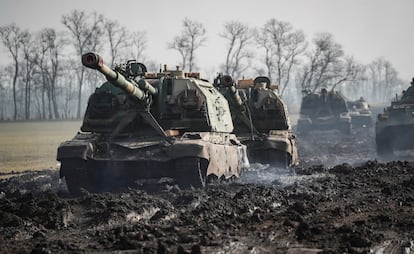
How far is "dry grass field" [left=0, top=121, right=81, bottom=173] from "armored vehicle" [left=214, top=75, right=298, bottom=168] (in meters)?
7.82

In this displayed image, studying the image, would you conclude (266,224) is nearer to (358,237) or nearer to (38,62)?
(358,237)

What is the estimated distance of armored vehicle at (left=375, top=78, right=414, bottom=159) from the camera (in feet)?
84.4

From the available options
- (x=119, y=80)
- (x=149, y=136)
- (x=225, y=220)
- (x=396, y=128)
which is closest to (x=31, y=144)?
(x=396, y=128)

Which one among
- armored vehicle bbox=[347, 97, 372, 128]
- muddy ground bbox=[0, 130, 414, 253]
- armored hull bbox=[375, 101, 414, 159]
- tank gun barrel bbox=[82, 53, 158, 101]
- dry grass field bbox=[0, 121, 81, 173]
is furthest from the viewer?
armored vehicle bbox=[347, 97, 372, 128]

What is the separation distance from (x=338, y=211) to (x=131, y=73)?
22.1 feet

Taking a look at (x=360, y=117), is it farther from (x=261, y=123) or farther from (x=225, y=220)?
(x=225, y=220)

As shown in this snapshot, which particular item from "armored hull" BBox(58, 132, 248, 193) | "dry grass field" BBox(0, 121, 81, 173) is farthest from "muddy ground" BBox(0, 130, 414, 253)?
"dry grass field" BBox(0, 121, 81, 173)

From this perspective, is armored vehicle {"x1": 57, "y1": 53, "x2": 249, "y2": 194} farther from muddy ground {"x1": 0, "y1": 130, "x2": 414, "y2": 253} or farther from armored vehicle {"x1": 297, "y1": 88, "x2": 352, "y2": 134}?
armored vehicle {"x1": 297, "y1": 88, "x2": 352, "y2": 134}

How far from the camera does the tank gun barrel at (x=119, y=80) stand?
12.2m

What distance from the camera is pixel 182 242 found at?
8.92 m

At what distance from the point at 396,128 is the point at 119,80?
14502mm

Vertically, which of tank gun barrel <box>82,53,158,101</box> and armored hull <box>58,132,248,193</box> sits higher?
tank gun barrel <box>82,53,158,101</box>

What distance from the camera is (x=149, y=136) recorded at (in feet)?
52.7

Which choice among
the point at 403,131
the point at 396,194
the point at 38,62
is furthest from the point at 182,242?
the point at 38,62
